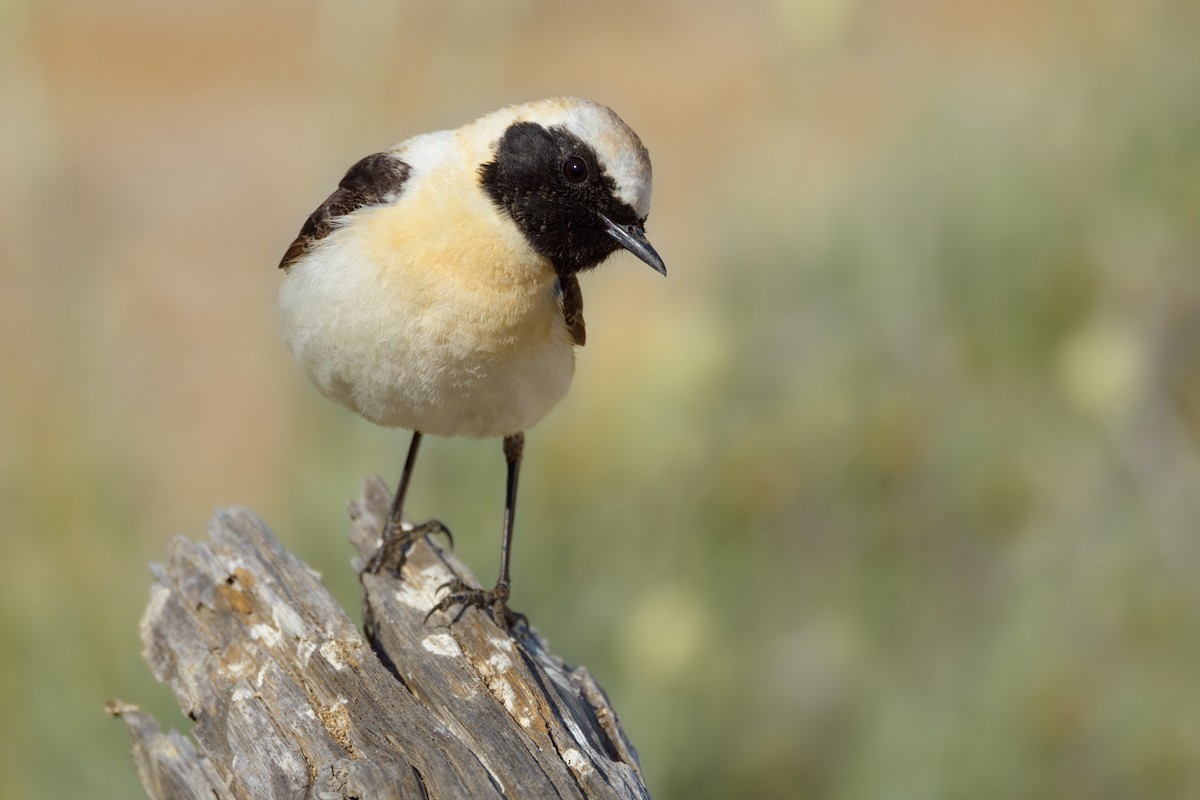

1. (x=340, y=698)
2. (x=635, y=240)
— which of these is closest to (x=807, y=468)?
(x=635, y=240)

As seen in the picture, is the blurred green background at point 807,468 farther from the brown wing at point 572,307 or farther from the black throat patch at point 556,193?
the black throat patch at point 556,193

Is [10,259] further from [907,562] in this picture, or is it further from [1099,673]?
[1099,673]

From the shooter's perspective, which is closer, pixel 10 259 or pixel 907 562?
pixel 907 562

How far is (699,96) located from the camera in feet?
48.7

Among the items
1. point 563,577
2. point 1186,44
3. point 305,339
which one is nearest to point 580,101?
point 305,339

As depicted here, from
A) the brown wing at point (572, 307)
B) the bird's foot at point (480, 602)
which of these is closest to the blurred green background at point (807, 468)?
the bird's foot at point (480, 602)

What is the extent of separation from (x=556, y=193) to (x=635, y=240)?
8.2 inches

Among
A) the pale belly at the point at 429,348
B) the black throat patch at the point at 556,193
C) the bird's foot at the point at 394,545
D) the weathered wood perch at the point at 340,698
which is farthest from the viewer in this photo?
the bird's foot at the point at 394,545

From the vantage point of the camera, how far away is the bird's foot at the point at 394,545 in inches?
141

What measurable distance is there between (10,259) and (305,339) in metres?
8.23

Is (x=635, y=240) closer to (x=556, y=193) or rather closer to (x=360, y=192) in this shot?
(x=556, y=193)

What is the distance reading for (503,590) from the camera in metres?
3.54

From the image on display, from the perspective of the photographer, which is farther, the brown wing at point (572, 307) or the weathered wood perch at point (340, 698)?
the brown wing at point (572, 307)

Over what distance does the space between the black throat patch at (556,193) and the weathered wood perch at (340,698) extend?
840mm
